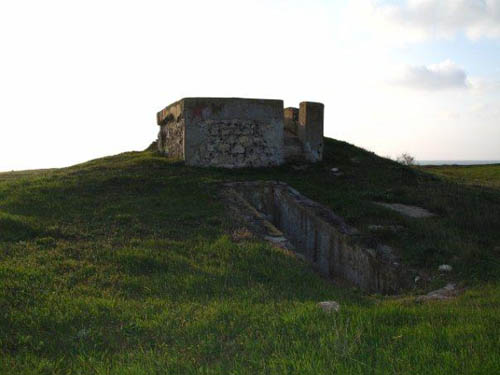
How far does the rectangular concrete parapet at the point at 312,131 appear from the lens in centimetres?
1259

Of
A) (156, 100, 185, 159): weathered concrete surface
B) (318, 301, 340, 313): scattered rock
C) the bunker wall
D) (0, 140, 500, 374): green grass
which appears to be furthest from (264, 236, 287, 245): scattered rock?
(156, 100, 185, 159): weathered concrete surface

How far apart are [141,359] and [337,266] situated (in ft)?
15.4

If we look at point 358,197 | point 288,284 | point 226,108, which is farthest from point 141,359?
point 226,108

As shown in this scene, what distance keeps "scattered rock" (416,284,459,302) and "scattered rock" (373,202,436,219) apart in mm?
3102

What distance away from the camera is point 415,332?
129 inches

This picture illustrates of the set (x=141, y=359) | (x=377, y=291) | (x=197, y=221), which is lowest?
(x=377, y=291)

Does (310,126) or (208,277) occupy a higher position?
(310,126)

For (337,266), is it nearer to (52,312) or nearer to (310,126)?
(52,312)

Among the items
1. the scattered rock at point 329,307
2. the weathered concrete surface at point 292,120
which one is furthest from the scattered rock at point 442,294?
the weathered concrete surface at point 292,120

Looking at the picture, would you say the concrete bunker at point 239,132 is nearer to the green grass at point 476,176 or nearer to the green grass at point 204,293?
the green grass at point 204,293

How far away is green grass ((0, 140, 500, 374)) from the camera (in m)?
3.01

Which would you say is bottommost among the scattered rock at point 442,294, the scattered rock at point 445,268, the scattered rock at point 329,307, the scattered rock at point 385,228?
the scattered rock at point 442,294

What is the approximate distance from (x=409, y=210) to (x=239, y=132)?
5048mm

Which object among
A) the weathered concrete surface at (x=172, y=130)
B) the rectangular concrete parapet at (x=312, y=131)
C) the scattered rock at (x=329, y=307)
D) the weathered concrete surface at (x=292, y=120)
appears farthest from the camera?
the weathered concrete surface at (x=292, y=120)
